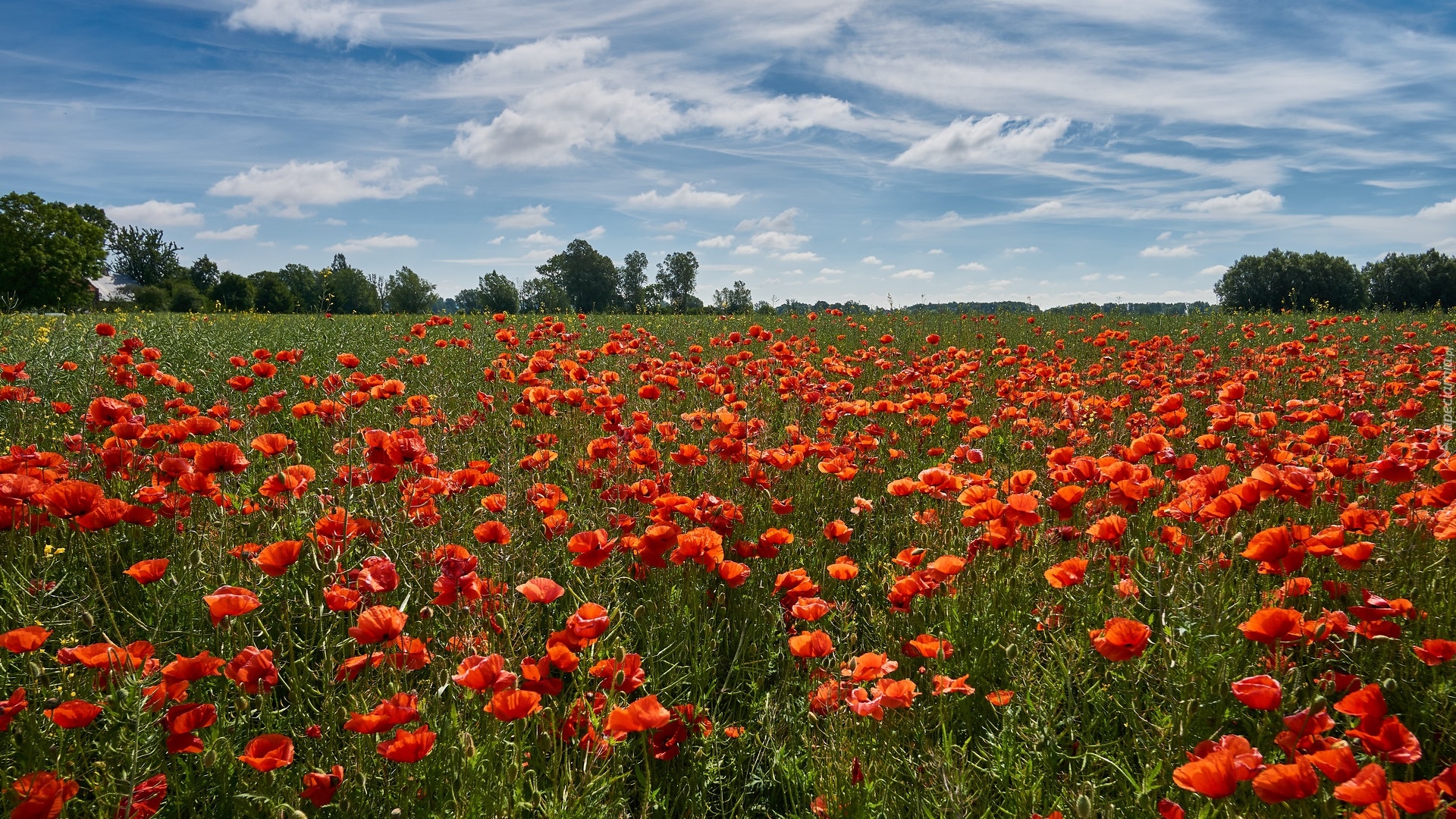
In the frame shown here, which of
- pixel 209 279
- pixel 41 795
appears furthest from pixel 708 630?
pixel 209 279

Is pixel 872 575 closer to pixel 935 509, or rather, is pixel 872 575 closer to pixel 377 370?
pixel 935 509

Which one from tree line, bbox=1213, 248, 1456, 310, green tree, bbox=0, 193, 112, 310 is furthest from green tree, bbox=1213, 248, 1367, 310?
green tree, bbox=0, 193, 112, 310

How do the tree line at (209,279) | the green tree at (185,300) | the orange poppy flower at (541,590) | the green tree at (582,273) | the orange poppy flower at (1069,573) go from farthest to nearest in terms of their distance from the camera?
the green tree at (582,273) < the green tree at (185,300) < the tree line at (209,279) < the orange poppy flower at (1069,573) < the orange poppy flower at (541,590)

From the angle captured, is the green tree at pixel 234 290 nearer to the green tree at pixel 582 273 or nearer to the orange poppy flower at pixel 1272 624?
the green tree at pixel 582 273

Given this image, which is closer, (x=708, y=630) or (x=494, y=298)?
(x=708, y=630)

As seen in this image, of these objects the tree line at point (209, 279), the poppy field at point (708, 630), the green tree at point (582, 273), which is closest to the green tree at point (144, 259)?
the tree line at point (209, 279)

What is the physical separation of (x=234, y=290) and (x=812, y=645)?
84744 millimetres

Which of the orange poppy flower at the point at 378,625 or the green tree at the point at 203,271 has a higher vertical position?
the green tree at the point at 203,271

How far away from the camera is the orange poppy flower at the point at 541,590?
176cm

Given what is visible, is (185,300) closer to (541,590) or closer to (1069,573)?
(541,590)

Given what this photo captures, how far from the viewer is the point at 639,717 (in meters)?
1.51

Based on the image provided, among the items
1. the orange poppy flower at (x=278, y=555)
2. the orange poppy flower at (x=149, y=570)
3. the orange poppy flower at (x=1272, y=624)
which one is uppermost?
the orange poppy flower at (x=278, y=555)

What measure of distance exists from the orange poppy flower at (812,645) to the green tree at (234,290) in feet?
263

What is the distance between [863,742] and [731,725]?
0.44 metres
